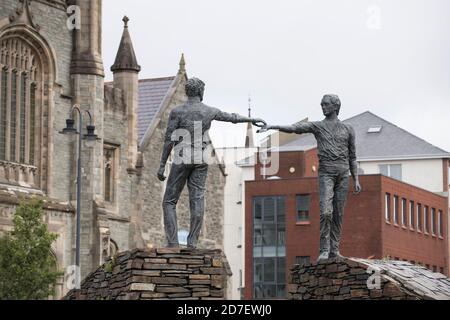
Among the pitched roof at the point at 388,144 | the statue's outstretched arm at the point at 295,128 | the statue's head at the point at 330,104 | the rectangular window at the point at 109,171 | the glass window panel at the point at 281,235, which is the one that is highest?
the pitched roof at the point at 388,144

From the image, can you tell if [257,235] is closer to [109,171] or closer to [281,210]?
[281,210]

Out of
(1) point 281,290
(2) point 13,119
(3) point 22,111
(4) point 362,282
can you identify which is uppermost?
(3) point 22,111

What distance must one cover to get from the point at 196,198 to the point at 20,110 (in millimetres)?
36232

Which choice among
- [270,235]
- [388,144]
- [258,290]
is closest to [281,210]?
[270,235]

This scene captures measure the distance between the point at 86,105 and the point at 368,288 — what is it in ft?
125

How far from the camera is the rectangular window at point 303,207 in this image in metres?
90.7

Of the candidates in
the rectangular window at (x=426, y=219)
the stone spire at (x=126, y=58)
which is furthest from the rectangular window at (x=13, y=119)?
the rectangular window at (x=426, y=219)

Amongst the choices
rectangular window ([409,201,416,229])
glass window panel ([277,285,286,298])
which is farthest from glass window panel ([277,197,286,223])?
rectangular window ([409,201,416,229])

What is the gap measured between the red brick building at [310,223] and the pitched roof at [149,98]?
1395 centimetres

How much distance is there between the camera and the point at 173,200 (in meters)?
23.6

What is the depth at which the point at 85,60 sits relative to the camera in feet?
198

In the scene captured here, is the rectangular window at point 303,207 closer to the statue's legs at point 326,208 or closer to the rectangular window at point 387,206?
the rectangular window at point 387,206
